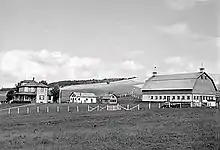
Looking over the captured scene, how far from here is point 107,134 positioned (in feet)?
39.8

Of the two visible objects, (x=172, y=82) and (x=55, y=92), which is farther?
(x=55, y=92)

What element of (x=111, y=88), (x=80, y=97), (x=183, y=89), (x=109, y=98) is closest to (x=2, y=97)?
(x=80, y=97)

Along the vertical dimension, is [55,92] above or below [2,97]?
above

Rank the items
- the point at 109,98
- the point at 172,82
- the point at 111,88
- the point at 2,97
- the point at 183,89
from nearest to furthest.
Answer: the point at 183,89 → the point at 172,82 → the point at 109,98 → the point at 111,88 → the point at 2,97

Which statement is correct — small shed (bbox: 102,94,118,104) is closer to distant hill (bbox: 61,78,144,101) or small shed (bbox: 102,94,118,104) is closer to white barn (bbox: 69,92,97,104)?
distant hill (bbox: 61,78,144,101)

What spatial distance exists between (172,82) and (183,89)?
2.71 meters

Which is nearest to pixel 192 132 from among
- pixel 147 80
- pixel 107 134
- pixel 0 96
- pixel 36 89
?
pixel 107 134

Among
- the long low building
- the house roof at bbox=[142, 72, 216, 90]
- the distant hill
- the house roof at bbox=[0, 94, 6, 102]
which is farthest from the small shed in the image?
the house roof at bbox=[0, 94, 6, 102]

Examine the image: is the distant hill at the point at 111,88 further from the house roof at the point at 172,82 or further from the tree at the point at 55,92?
the house roof at the point at 172,82

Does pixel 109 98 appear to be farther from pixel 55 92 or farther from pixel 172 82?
pixel 55 92

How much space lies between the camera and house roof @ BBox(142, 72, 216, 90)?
39.6 meters

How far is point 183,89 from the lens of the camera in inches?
1540

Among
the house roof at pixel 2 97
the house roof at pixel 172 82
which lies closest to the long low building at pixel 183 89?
the house roof at pixel 172 82

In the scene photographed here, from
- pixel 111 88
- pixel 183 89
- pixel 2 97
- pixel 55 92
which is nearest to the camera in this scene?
pixel 183 89
